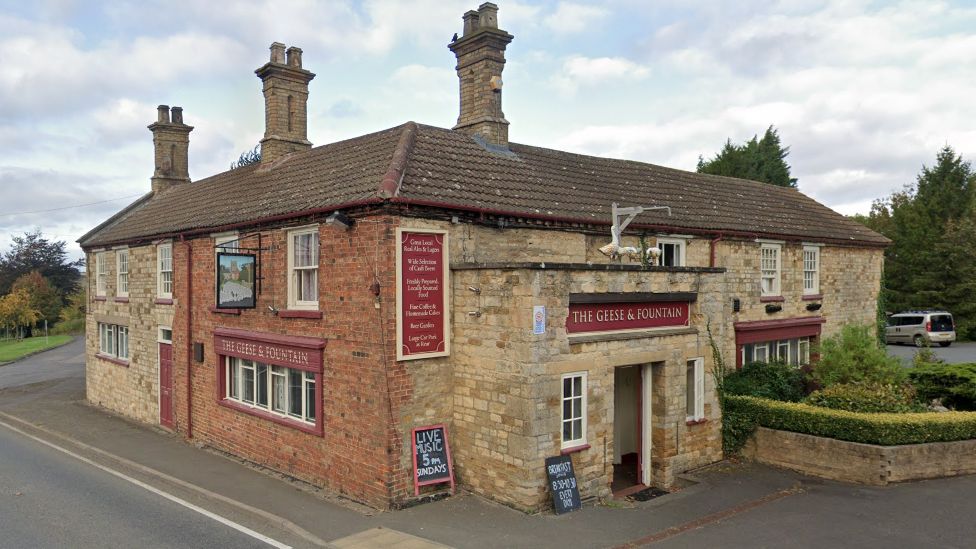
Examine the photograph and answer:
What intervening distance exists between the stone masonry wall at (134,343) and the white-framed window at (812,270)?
59.3ft

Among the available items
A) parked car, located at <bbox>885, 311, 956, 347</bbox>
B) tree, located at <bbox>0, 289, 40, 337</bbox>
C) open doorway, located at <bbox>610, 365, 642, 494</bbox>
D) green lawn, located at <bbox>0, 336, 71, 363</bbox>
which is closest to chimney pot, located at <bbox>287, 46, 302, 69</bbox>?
open doorway, located at <bbox>610, 365, 642, 494</bbox>

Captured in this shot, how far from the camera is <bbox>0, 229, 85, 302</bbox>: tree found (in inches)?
2280

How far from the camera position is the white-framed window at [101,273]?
21.6m

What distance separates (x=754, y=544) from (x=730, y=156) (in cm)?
4102

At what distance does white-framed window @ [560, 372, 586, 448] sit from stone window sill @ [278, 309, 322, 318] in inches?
189

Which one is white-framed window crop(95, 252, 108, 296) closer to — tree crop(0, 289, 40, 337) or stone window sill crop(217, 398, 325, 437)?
stone window sill crop(217, 398, 325, 437)

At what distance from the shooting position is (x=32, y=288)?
51.9m

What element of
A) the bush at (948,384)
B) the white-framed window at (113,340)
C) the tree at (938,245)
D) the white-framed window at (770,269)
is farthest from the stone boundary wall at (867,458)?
the tree at (938,245)

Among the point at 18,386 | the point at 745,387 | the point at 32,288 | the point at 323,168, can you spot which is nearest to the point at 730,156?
the point at 745,387

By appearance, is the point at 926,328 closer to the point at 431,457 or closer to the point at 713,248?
the point at 713,248

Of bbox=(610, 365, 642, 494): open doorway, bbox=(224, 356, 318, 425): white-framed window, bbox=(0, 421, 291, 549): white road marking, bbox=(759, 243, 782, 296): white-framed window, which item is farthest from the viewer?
bbox=(759, 243, 782, 296): white-framed window

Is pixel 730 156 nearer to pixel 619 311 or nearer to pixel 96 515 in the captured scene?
pixel 619 311

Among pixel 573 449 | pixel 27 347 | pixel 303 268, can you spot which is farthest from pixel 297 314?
pixel 27 347

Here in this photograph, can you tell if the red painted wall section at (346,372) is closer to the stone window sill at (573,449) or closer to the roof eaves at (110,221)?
the stone window sill at (573,449)
